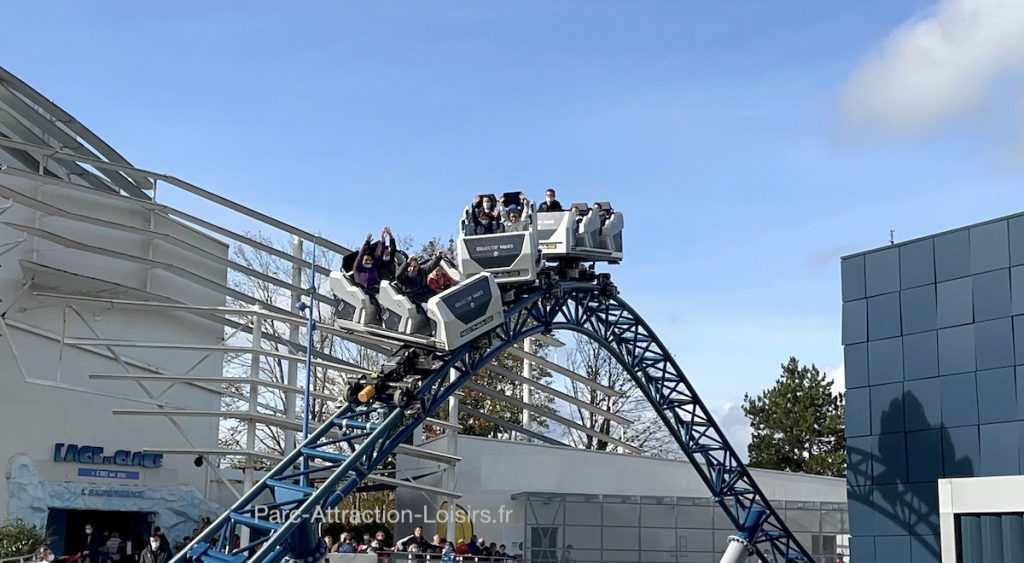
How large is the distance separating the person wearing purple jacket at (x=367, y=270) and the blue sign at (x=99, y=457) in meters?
13.0

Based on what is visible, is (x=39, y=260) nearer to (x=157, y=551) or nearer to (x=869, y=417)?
(x=157, y=551)

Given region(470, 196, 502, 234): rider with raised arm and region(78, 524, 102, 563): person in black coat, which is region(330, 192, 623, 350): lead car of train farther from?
region(78, 524, 102, 563): person in black coat

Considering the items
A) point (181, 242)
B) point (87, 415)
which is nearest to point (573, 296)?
point (181, 242)

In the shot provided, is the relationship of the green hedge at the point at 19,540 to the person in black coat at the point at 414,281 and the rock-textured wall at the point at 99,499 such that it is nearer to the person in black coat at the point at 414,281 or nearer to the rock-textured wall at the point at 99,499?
the rock-textured wall at the point at 99,499

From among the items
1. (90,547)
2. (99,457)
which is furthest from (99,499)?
(90,547)

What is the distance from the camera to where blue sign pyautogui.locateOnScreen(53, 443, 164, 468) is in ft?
92.6

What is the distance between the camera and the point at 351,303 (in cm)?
1909

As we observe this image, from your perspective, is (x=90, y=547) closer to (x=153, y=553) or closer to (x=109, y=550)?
(x=109, y=550)

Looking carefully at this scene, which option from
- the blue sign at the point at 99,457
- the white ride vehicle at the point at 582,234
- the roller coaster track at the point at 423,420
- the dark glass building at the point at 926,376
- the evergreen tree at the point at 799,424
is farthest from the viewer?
the evergreen tree at the point at 799,424

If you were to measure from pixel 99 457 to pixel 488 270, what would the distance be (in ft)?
44.8

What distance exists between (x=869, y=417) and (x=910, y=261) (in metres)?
3.34

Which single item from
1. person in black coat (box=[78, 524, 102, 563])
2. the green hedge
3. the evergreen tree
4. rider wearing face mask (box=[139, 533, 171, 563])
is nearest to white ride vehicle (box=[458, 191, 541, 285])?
rider wearing face mask (box=[139, 533, 171, 563])

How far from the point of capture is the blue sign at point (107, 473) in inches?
1131

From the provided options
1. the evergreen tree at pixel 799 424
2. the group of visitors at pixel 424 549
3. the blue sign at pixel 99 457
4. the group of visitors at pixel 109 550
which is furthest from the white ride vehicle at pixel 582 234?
the evergreen tree at pixel 799 424
